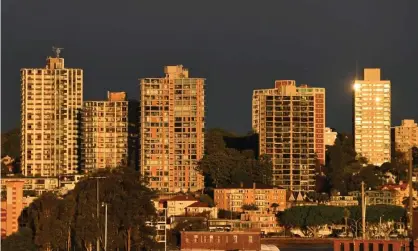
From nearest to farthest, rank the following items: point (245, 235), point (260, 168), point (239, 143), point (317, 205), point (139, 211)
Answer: point (139, 211) < point (245, 235) < point (317, 205) < point (260, 168) < point (239, 143)

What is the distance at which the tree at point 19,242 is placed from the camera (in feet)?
163

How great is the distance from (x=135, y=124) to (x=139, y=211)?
114 feet

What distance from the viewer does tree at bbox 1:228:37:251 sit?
163 feet

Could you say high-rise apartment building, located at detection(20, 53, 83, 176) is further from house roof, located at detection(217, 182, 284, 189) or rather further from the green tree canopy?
the green tree canopy

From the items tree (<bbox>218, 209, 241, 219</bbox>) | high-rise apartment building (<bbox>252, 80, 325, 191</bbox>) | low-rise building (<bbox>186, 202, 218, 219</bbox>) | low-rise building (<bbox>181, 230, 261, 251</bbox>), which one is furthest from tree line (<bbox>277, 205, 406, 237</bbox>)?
low-rise building (<bbox>181, 230, 261, 251</bbox>)

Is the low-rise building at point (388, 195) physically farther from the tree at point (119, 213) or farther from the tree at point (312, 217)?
the tree at point (119, 213)

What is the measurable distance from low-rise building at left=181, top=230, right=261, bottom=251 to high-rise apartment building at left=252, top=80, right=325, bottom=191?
80.9ft

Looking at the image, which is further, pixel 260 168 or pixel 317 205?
pixel 260 168

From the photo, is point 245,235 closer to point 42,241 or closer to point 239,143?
point 42,241

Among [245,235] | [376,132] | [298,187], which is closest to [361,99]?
[376,132]

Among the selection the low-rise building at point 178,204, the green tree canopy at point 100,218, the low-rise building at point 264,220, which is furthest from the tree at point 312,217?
the green tree canopy at point 100,218

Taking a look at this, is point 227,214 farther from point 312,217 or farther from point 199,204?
point 312,217

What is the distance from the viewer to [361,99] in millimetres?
90688

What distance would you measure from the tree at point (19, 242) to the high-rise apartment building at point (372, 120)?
41.0 m
